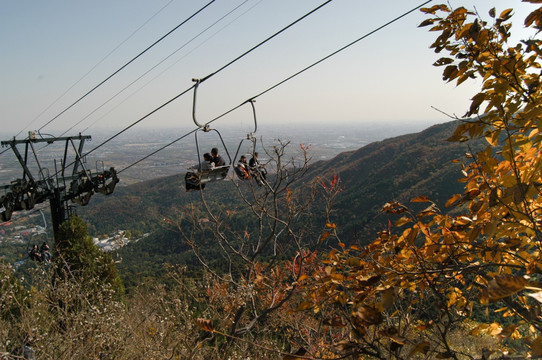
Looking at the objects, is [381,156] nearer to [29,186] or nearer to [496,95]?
[29,186]

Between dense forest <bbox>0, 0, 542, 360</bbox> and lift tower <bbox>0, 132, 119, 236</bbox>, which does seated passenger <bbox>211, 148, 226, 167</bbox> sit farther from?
lift tower <bbox>0, 132, 119, 236</bbox>

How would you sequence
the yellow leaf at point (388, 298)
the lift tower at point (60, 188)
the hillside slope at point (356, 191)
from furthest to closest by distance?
the hillside slope at point (356, 191)
the lift tower at point (60, 188)
the yellow leaf at point (388, 298)

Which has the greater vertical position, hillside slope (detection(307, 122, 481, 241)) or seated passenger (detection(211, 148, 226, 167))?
seated passenger (detection(211, 148, 226, 167))

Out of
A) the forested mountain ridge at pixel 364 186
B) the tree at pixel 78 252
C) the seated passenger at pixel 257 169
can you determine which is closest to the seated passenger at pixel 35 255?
the tree at pixel 78 252

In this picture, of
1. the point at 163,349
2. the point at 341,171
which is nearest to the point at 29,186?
the point at 163,349

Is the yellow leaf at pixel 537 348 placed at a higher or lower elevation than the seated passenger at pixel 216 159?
lower

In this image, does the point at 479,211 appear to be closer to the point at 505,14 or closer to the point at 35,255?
the point at 505,14

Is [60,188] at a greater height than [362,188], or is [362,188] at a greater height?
[60,188]

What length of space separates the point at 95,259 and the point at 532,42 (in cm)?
1036

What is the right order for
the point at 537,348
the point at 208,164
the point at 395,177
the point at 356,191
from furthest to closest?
the point at 356,191 < the point at 395,177 < the point at 208,164 < the point at 537,348

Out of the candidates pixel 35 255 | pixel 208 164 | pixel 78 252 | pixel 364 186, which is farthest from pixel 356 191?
pixel 208 164

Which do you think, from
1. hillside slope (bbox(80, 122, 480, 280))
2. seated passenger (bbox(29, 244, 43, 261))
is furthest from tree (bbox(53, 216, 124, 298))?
hillside slope (bbox(80, 122, 480, 280))

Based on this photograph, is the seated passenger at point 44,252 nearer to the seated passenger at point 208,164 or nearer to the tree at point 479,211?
the seated passenger at point 208,164

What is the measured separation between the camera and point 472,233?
4.33 feet
